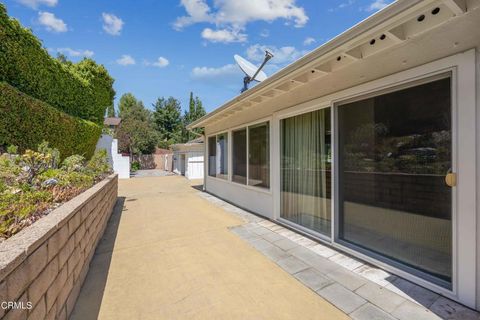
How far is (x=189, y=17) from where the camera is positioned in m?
9.73

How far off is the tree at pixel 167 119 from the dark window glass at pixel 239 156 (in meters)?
27.0

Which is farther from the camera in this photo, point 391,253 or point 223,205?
point 223,205

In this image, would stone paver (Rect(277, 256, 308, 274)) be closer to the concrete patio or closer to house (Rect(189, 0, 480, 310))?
the concrete patio

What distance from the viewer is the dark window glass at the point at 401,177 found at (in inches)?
102

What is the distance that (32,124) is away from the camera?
6.39 meters

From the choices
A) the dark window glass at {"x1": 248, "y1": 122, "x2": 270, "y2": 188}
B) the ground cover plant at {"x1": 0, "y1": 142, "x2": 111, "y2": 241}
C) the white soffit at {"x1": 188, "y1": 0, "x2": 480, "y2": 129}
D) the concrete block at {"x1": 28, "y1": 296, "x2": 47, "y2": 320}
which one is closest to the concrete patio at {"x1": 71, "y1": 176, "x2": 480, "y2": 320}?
the concrete block at {"x1": 28, "y1": 296, "x2": 47, "y2": 320}

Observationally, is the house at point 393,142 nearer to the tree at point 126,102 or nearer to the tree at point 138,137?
the tree at point 138,137

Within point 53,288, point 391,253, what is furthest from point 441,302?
point 53,288

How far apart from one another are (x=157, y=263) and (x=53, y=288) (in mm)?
1569

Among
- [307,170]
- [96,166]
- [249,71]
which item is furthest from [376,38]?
[96,166]

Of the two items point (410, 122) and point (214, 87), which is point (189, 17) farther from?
point (214, 87)

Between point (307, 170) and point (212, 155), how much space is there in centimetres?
526

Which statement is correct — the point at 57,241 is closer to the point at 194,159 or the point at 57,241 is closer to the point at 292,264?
the point at 292,264

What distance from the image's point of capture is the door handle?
2.36m
